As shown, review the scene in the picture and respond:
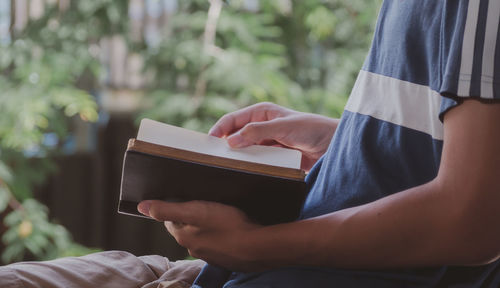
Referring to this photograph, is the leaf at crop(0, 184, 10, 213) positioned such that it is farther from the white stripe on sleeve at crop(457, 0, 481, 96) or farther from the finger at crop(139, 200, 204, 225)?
the white stripe on sleeve at crop(457, 0, 481, 96)

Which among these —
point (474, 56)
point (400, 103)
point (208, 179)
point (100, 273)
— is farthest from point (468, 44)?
point (100, 273)

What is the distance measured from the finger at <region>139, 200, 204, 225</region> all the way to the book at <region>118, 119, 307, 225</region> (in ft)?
0.05

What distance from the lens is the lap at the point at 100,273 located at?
0.92 meters

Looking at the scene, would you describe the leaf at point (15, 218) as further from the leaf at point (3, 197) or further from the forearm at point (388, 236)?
the forearm at point (388, 236)

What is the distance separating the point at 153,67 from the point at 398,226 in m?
1.99

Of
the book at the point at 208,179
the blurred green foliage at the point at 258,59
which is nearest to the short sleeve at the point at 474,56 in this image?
the book at the point at 208,179

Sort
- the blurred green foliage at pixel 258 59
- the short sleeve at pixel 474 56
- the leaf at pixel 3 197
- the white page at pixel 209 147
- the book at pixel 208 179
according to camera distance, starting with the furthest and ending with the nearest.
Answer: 1. the blurred green foliage at pixel 258 59
2. the leaf at pixel 3 197
3. the white page at pixel 209 147
4. the book at pixel 208 179
5. the short sleeve at pixel 474 56

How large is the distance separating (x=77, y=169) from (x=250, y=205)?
8.22 feet

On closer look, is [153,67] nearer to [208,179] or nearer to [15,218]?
[15,218]

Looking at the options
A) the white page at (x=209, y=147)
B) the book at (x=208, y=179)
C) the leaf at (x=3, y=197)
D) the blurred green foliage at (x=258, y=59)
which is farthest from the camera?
the blurred green foliage at (x=258, y=59)

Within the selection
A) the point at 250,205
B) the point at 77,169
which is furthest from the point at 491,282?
the point at 77,169

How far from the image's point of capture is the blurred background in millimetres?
2332

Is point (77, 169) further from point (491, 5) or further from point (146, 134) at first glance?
point (491, 5)

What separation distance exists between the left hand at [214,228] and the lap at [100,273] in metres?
0.13
